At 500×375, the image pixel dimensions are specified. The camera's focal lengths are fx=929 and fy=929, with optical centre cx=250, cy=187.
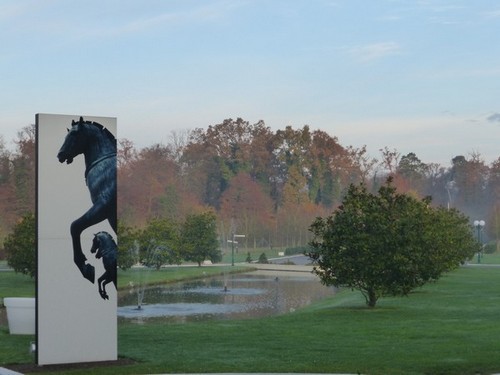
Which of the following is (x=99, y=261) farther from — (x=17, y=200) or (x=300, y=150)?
(x=300, y=150)

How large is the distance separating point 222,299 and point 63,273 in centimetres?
1889

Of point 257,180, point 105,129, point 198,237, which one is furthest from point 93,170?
point 257,180

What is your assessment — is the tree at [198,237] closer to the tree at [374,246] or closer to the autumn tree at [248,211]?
the autumn tree at [248,211]

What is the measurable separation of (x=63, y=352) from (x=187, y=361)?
6.04ft

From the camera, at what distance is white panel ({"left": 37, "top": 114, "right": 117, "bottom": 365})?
13.1 meters

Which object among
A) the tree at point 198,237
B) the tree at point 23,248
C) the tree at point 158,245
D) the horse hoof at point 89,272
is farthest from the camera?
the tree at point 198,237

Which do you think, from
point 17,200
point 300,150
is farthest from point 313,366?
point 300,150

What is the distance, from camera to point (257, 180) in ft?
321

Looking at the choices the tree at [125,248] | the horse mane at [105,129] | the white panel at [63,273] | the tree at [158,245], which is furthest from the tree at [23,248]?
the white panel at [63,273]

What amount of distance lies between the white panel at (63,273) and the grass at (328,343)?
0.60 meters

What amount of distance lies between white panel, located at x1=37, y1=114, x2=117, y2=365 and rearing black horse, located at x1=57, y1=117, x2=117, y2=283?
73 mm

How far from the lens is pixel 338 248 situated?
23422 mm

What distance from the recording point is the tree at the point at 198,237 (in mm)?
55344

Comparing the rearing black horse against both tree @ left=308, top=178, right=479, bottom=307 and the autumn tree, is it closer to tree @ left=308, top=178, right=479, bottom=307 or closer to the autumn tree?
tree @ left=308, top=178, right=479, bottom=307
